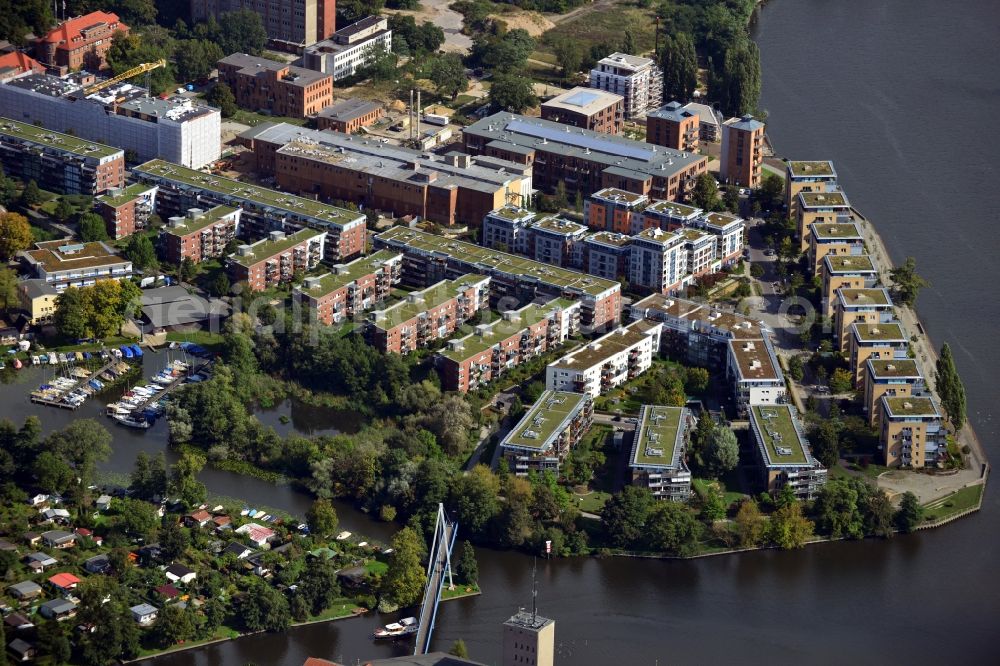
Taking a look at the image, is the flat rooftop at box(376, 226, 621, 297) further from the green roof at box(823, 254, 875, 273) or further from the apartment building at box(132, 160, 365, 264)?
the green roof at box(823, 254, 875, 273)

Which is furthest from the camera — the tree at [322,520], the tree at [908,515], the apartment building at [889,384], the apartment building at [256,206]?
the apartment building at [256,206]

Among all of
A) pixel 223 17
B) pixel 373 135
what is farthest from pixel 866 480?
pixel 223 17

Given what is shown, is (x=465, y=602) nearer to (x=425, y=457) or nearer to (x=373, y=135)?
(x=425, y=457)

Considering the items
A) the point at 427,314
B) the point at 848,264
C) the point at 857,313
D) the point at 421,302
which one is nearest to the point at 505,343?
the point at 427,314

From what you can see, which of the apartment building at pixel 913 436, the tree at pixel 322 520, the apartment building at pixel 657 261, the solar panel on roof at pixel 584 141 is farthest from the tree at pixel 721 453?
the solar panel on roof at pixel 584 141

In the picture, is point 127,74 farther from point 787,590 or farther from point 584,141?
point 787,590

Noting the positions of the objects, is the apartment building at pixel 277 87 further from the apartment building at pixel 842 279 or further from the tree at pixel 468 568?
the tree at pixel 468 568
